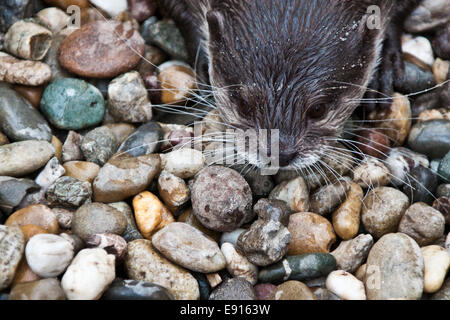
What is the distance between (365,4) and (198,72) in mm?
999

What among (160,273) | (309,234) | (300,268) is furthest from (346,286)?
(160,273)

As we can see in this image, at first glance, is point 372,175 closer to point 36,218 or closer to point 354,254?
point 354,254

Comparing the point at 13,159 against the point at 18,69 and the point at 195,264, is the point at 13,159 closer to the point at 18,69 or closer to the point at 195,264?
the point at 18,69

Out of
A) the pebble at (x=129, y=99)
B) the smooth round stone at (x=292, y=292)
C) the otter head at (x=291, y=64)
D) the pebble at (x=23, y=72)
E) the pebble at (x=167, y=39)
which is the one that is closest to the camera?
the smooth round stone at (x=292, y=292)

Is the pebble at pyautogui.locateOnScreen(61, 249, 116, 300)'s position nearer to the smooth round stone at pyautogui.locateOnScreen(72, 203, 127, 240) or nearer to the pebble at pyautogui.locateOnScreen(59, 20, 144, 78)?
the smooth round stone at pyautogui.locateOnScreen(72, 203, 127, 240)

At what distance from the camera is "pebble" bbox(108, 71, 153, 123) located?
2.78 m

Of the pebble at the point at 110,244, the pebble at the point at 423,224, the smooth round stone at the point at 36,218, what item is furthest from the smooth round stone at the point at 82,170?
the pebble at the point at 423,224

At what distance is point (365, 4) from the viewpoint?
8.61ft

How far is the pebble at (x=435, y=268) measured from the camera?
6.70 ft

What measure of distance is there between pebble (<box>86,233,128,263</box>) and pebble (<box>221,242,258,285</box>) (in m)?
0.42

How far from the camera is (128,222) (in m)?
2.32

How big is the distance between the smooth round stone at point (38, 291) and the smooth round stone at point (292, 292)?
2.60 feet

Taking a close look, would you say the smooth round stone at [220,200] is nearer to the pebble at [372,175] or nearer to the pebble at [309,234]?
the pebble at [309,234]

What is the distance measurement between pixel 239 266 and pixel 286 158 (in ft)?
1.74
